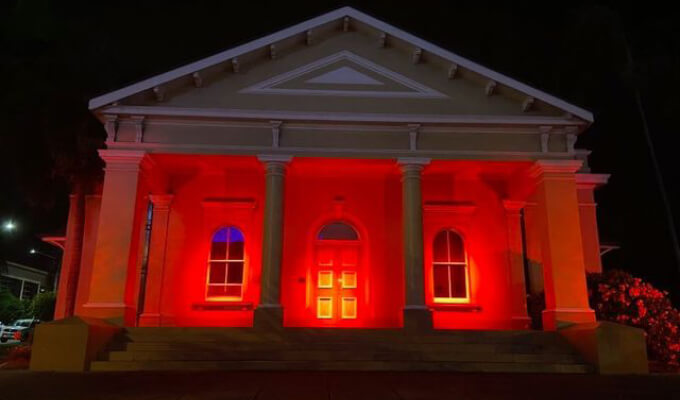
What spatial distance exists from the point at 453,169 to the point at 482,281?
3.20 m

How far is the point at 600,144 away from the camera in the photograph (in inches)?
1053

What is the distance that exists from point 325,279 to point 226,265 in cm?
272

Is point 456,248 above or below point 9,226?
below

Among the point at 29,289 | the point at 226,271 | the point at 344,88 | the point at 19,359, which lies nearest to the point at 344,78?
the point at 344,88

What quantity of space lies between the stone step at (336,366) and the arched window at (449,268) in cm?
485

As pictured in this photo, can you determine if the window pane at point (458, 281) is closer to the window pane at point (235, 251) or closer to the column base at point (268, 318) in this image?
the column base at point (268, 318)

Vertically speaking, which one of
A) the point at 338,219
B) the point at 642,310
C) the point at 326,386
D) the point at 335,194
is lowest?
the point at 326,386

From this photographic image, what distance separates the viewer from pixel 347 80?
13.8 metres

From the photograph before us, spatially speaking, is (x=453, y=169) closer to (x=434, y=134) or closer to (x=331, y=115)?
(x=434, y=134)

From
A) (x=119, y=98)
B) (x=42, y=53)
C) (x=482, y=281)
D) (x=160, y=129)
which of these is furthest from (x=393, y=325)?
(x=42, y=53)

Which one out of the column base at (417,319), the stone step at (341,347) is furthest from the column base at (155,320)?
the column base at (417,319)

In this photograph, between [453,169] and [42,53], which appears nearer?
[453,169]

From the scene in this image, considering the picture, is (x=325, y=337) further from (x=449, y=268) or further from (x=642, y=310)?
(x=642, y=310)

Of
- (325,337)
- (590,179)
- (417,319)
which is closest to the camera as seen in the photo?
(325,337)
